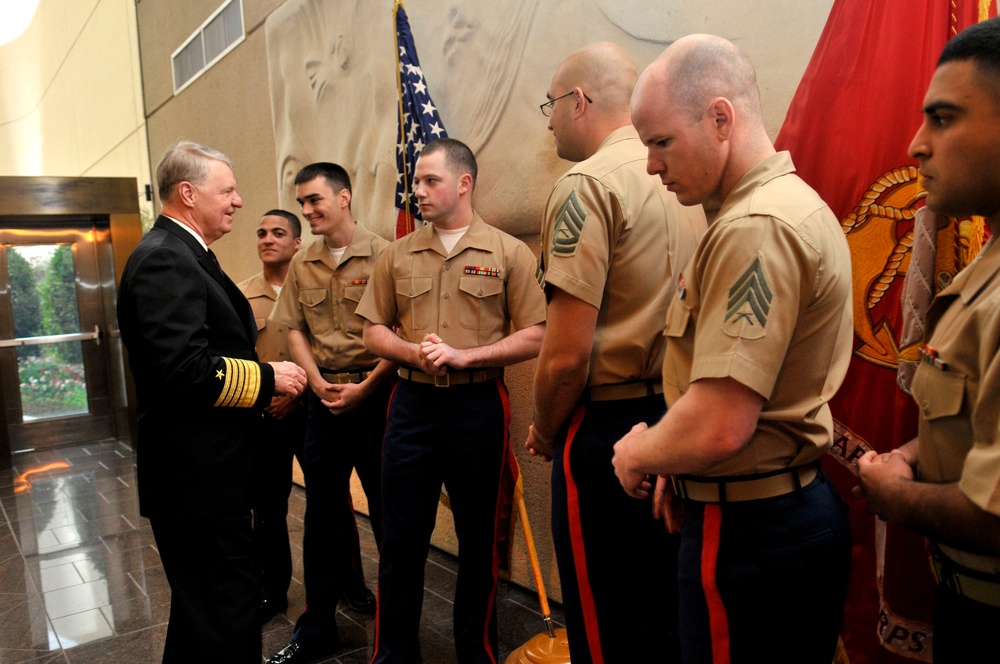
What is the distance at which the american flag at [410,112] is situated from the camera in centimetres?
300

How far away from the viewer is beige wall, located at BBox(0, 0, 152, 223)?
24.5 feet

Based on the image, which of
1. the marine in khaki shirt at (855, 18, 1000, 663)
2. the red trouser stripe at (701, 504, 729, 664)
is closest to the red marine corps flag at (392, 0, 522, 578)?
the red trouser stripe at (701, 504, 729, 664)

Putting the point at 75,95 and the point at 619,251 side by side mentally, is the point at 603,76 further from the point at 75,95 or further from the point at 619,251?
the point at 75,95

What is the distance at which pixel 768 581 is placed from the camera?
1.15 metres

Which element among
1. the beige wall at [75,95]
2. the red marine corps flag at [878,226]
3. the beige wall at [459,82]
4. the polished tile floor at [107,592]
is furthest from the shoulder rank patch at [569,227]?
the beige wall at [75,95]

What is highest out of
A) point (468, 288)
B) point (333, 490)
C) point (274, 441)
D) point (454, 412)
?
point (468, 288)

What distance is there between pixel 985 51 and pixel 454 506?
184cm

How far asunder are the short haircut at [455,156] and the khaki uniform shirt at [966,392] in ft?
5.44

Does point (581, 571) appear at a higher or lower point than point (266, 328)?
lower

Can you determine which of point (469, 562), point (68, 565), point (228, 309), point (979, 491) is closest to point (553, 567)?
point (469, 562)

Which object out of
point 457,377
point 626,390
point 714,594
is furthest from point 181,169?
point 714,594

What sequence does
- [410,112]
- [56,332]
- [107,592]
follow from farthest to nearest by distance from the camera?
[56,332] < [107,592] < [410,112]

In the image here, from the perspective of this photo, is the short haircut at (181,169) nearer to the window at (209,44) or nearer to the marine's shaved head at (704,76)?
the marine's shaved head at (704,76)

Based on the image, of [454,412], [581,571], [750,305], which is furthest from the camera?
[454,412]
